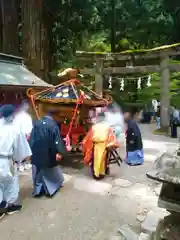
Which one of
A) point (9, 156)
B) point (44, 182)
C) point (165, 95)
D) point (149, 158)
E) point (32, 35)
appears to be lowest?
point (149, 158)

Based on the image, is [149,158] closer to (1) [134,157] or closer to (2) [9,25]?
(1) [134,157]

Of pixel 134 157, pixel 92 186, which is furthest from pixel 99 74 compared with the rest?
pixel 92 186

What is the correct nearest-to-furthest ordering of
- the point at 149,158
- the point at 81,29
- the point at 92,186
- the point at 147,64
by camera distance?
the point at 92,186
the point at 149,158
the point at 147,64
the point at 81,29

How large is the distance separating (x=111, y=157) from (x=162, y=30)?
12.0 meters

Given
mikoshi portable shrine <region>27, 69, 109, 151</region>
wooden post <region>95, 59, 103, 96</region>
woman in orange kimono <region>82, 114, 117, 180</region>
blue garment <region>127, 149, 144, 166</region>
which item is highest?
wooden post <region>95, 59, 103, 96</region>

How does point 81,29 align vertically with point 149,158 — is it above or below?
above

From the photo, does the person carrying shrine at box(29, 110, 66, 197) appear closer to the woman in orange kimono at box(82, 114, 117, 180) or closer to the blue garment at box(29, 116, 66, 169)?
the blue garment at box(29, 116, 66, 169)

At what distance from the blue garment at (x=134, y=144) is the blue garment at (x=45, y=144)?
9.69ft

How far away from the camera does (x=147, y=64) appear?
14836 mm

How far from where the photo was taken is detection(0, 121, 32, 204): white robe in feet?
15.4

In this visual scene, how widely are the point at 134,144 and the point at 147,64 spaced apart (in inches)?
303

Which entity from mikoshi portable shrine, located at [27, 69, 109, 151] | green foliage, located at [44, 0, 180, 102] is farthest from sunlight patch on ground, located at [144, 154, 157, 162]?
green foliage, located at [44, 0, 180, 102]

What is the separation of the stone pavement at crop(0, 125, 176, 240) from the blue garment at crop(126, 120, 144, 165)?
116cm

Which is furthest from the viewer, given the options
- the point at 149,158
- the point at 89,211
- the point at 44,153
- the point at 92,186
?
the point at 149,158
